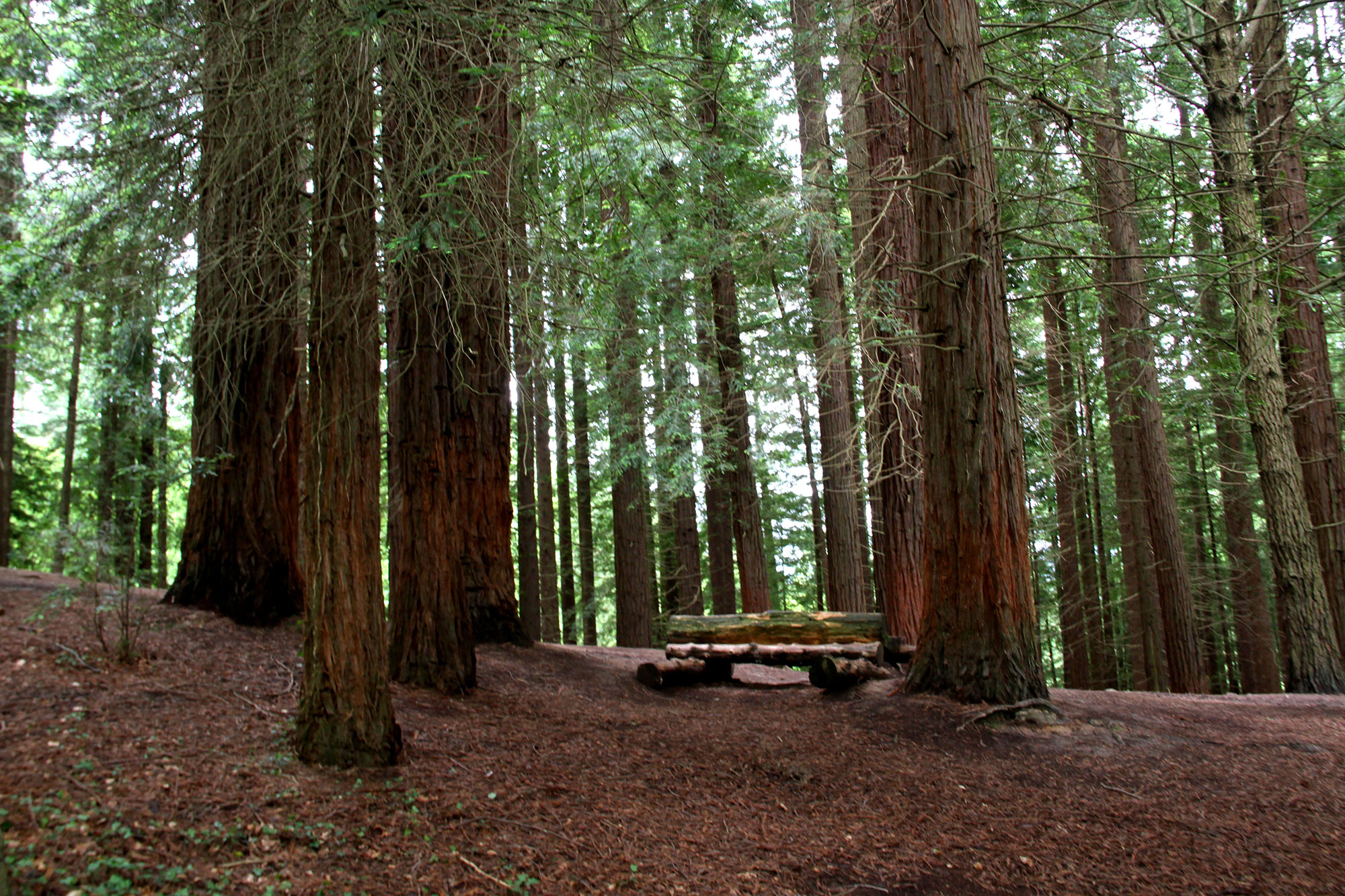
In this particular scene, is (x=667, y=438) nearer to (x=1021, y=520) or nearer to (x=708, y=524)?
(x=708, y=524)

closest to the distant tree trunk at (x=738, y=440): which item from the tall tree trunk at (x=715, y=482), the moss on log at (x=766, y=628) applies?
the tall tree trunk at (x=715, y=482)

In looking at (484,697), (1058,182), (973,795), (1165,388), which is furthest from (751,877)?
(1165,388)

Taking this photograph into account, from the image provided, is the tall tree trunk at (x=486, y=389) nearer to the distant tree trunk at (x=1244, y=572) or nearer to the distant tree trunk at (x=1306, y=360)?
the distant tree trunk at (x=1306, y=360)

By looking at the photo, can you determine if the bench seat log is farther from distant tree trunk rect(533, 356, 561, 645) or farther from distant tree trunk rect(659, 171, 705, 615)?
distant tree trunk rect(533, 356, 561, 645)

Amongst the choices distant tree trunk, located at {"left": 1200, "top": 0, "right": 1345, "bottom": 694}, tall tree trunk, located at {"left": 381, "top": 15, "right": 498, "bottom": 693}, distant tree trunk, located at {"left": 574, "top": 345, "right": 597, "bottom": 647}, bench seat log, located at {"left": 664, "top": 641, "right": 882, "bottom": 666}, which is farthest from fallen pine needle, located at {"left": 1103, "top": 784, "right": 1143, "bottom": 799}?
distant tree trunk, located at {"left": 574, "top": 345, "right": 597, "bottom": 647}

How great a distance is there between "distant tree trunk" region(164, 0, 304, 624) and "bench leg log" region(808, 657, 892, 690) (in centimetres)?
477

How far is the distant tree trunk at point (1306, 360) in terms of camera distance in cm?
1014

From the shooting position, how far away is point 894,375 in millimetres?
10648

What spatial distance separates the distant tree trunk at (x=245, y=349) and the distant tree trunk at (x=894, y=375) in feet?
20.1

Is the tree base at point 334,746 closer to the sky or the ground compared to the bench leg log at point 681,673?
closer to the sky

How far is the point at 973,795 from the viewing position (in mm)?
4809

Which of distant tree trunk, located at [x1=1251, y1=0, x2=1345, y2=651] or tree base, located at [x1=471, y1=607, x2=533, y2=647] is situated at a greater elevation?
distant tree trunk, located at [x1=1251, y1=0, x2=1345, y2=651]

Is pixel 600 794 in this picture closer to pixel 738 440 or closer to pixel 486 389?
pixel 486 389

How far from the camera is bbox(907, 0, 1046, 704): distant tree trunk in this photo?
634cm
